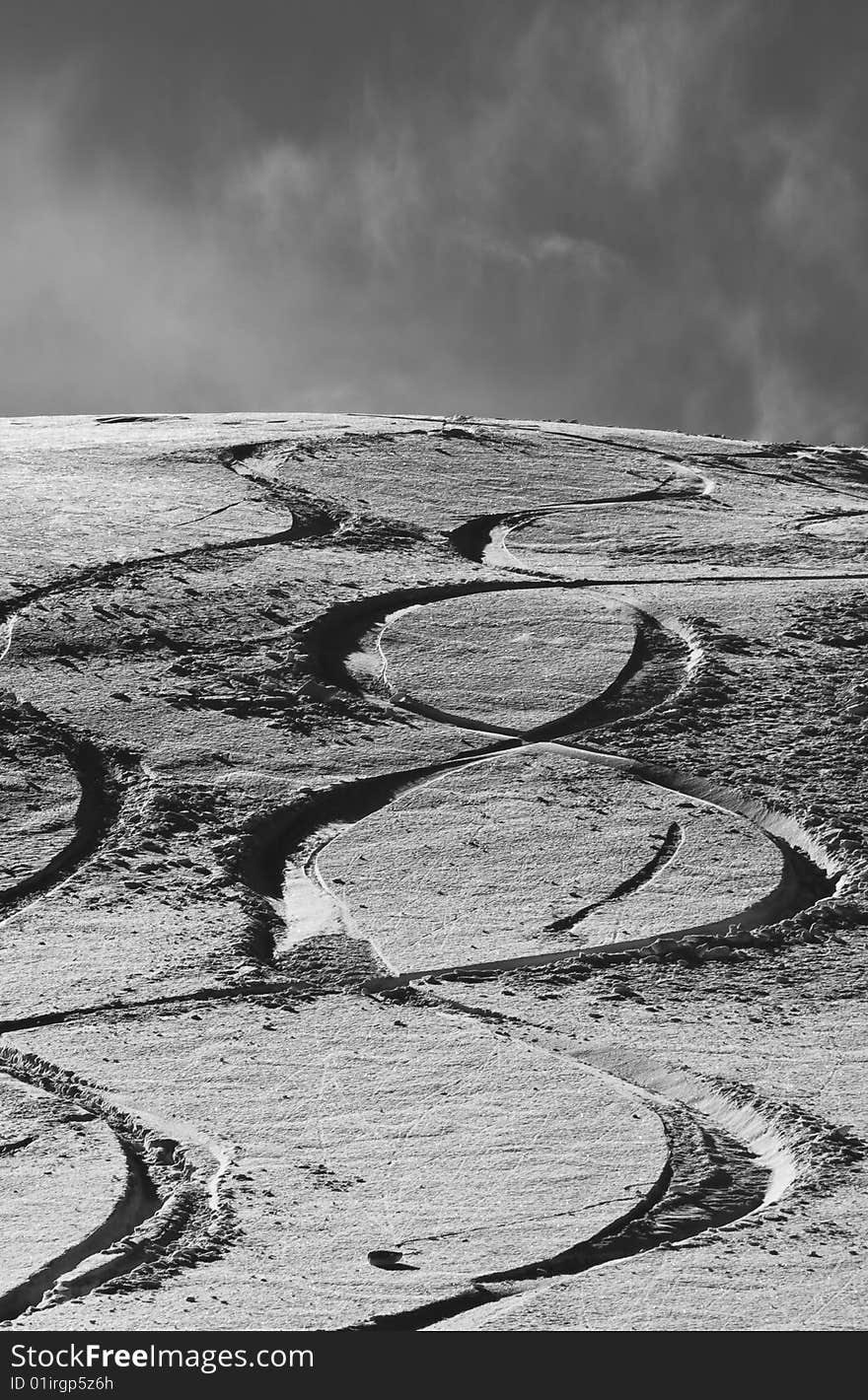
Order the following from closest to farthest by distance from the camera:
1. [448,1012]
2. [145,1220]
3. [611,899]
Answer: [145,1220] < [448,1012] < [611,899]

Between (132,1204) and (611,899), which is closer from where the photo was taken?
(132,1204)

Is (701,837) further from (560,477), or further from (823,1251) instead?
(560,477)

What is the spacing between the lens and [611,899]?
3625 millimetres

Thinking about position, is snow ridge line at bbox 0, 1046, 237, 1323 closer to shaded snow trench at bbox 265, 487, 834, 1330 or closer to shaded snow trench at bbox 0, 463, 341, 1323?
shaded snow trench at bbox 0, 463, 341, 1323

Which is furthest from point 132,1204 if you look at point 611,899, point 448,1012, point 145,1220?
point 611,899

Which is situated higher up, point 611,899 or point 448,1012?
point 611,899

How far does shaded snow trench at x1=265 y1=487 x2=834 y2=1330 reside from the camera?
2443 millimetres

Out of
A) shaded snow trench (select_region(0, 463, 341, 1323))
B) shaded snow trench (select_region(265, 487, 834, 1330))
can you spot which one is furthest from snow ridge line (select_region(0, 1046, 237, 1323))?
shaded snow trench (select_region(265, 487, 834, 1330))

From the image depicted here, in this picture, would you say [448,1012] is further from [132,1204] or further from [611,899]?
[132,1204]

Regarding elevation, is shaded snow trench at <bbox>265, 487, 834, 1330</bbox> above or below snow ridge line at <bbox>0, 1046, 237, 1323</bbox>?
above

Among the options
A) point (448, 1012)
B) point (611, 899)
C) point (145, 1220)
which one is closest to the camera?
point (145, 1220)

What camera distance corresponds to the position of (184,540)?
6.17m

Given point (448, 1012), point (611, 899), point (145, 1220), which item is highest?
point (611, 899)
